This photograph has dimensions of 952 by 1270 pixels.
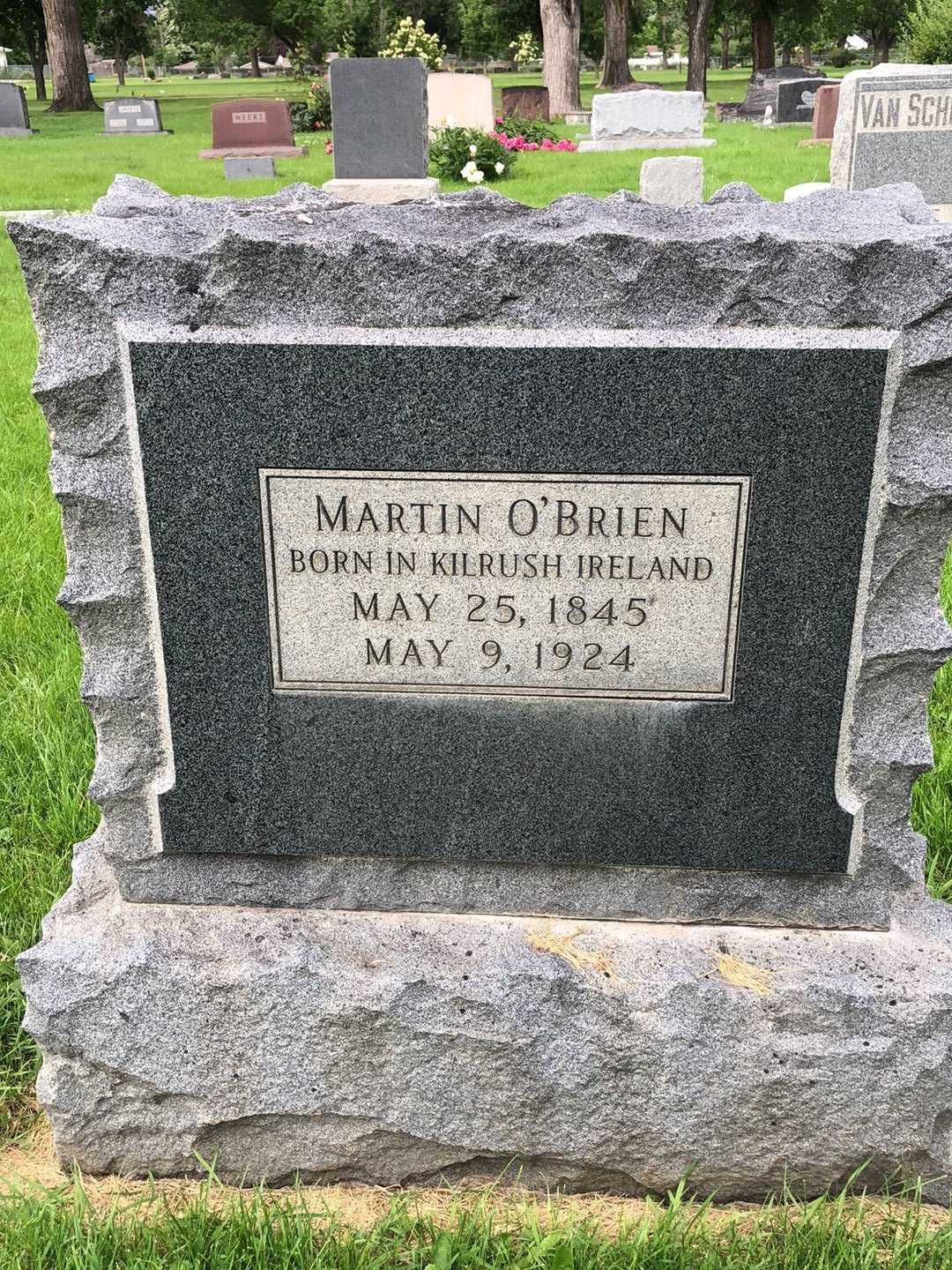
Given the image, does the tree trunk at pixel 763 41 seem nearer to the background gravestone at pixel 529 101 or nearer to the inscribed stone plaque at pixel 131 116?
the background gravestone at pixel 529 101

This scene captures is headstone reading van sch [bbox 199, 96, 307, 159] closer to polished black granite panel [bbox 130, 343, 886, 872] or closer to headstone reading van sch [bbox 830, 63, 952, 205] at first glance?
headstone reading van sch [bbox 830, 63, 952, 205]

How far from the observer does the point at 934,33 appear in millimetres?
16984

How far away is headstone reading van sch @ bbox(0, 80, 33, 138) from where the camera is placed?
21844 millimetres

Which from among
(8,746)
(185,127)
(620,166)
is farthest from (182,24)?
(8,746)

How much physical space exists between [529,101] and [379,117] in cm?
1270

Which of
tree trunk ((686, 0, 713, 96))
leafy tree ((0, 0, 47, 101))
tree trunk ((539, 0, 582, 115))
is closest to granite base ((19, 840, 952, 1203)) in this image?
tree trunk ((539, 0, 582, 115))

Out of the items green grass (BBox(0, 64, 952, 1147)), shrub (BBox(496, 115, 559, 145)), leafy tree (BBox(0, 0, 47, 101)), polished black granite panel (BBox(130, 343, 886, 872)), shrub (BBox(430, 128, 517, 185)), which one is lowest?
green grass (BBox(0, 64, 952, 1147))

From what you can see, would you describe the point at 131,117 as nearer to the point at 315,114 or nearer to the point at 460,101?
the point at 315,114

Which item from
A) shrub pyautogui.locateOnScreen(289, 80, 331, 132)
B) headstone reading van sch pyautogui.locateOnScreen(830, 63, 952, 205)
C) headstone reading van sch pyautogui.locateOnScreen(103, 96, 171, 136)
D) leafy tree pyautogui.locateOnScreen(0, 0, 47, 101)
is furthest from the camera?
leafy tree pyautogui.locateOnScreen(0, 0, 47, 101)

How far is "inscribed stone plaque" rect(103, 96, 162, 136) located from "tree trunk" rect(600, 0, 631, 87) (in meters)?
12.5

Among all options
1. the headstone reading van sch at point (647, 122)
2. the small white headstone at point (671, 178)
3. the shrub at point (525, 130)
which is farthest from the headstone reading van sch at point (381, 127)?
the headstone reading van sch at point (647, 122)

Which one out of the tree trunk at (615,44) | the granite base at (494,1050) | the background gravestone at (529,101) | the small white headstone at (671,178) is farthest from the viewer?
the tree trunk at (615,44)

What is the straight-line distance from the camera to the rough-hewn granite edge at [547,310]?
5.86ft

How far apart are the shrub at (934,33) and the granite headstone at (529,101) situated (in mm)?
7560
